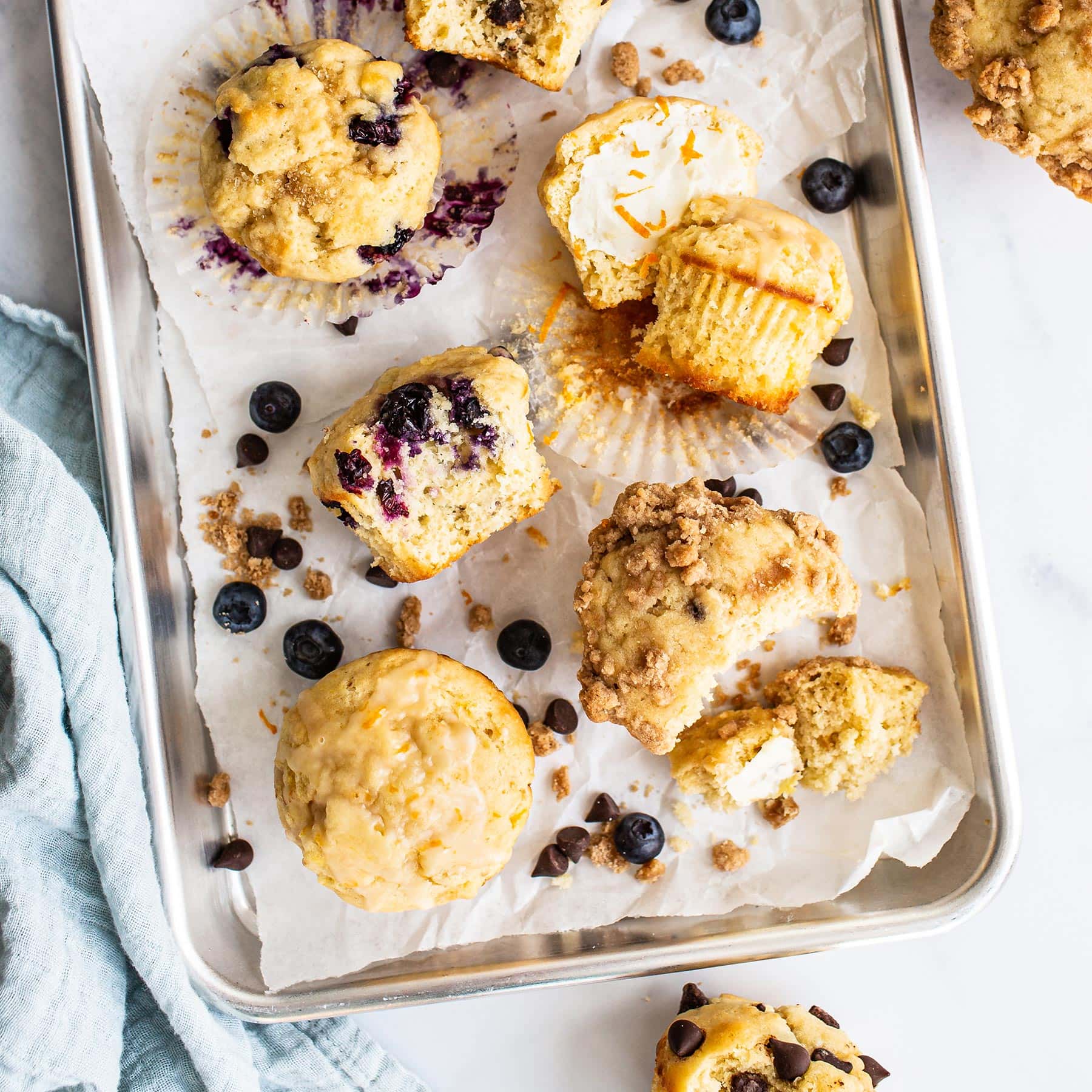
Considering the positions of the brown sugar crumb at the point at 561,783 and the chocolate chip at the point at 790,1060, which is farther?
the brown sugar crumb at the point at 561,783

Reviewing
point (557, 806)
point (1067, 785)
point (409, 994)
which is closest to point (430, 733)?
point (557, 806)

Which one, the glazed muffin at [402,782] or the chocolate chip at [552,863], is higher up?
the glazed muffin at [402,782]

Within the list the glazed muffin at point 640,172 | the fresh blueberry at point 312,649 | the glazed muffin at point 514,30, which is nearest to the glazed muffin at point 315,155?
the glazed muffin at point 514,30

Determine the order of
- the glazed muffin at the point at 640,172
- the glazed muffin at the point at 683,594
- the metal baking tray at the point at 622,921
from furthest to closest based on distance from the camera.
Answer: the metal baking tray at the point at 622,921
the glazed muffin at the point at 640,172
the glazed muffin at the point at 683,594

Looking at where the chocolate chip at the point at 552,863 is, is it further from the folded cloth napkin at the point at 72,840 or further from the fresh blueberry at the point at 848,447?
the fresh blueberry at the point at 848,447

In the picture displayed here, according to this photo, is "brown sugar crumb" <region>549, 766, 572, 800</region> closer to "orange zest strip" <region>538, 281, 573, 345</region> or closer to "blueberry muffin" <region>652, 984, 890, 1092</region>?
"blueberry muffin" <region>652, 984, 890, 1092</region>

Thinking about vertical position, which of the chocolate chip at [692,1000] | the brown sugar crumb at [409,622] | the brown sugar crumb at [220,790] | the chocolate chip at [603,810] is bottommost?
the chocolate chip at [692,1000]
